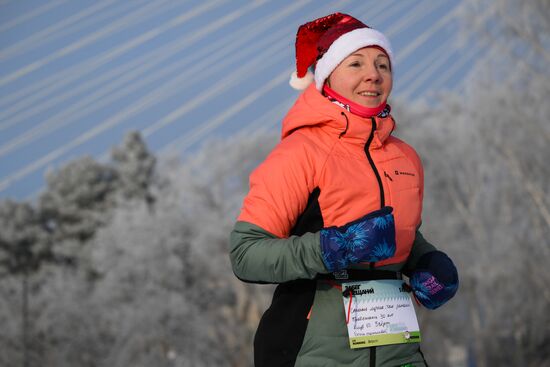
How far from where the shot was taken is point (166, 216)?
27609mm

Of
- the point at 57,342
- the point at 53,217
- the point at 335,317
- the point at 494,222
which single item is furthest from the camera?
the point at 53,217

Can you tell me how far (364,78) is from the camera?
7.32 feet

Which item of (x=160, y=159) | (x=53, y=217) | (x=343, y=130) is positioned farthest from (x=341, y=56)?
(x=160, y=159)

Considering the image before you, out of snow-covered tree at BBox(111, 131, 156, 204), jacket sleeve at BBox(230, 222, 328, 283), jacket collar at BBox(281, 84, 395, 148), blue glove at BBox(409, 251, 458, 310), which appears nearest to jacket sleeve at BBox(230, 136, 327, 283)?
jacket sleeve at BBox(230, 222, 328, 283)

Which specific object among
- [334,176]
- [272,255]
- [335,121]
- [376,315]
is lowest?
[376,315]

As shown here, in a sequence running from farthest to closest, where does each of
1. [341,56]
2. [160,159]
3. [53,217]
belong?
[160,159], [53,217], [341,56]

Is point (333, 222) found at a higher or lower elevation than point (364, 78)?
lower

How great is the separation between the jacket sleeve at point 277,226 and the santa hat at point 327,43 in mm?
317

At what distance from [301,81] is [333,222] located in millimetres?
637

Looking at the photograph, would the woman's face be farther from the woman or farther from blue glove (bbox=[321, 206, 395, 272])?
blue glove (bbox=[321, 206, 395, 272])

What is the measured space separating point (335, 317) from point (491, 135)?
18.9 metres

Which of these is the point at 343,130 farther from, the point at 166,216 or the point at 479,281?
the point at 166,216

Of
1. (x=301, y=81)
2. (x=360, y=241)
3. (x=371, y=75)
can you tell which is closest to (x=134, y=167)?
(x=301, y=81)

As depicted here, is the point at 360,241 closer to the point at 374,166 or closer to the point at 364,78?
the point at 374,166
